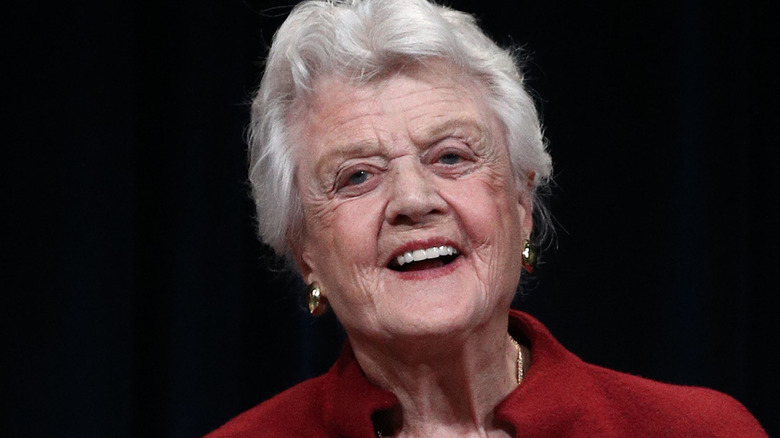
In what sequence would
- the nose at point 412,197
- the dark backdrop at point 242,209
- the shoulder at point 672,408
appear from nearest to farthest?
1. the nose at point 412,197
2. the shoulder at point 672,408
3. the dark backdrop at point 242,209

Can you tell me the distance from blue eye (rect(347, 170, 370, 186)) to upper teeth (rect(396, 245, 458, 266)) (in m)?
0.16

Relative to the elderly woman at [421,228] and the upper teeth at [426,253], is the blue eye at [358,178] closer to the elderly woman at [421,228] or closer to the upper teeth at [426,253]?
the elderly woman at [421,228]

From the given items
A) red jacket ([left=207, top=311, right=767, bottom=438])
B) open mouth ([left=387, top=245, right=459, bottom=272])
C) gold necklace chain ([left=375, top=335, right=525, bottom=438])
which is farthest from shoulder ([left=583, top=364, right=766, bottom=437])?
open mouth ([left=387, top=245, right=459, bottom=272])

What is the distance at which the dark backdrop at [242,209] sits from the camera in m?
2.14

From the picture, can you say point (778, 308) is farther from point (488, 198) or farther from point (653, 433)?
point (488, 198)

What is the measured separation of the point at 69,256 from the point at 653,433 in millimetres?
1356

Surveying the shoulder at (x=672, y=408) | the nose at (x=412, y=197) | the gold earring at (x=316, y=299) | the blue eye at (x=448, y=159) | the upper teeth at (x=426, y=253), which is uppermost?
the blue eye at (x=448, y=159)

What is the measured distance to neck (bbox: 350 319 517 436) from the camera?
1586 mm

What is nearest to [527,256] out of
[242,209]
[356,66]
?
[356,66]

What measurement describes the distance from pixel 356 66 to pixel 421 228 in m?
0.31

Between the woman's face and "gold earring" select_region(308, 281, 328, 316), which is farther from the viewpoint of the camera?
"gold earring" select_region(308, 281, 328, 316)

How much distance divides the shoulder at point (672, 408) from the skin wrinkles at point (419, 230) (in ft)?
0.64

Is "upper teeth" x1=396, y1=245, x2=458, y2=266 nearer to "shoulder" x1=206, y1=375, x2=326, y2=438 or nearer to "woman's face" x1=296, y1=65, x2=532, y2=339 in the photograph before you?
"woman's face" x1=296, y1=65, x2=532, y2=339

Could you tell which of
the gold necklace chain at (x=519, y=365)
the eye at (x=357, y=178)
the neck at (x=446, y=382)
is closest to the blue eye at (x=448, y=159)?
the eye at (x=357, y=178)
